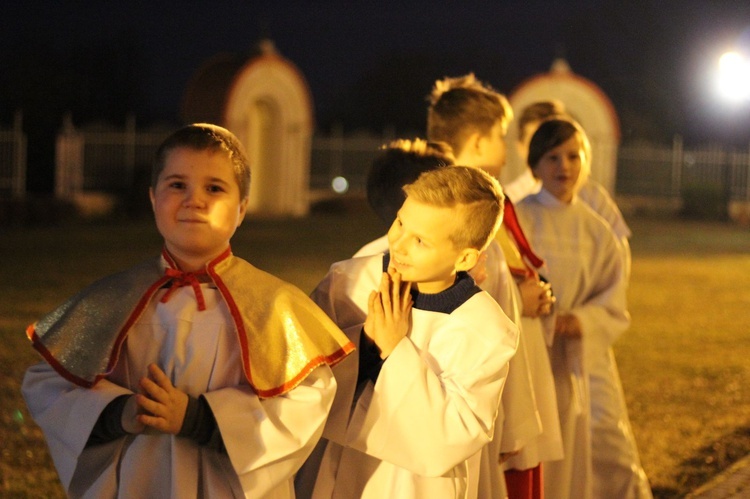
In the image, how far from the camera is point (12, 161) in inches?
1008

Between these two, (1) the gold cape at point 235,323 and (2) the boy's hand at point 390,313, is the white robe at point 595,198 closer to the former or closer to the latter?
(2) the boy's hand at point 390,313

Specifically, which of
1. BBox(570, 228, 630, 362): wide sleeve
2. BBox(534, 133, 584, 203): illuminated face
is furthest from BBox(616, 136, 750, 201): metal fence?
BBox(534, 133, 584, 203): illuminated face

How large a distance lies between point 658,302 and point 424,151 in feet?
36.6

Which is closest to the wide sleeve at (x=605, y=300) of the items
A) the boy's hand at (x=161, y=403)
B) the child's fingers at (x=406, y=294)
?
the child's fingers at (x=406, y=294)

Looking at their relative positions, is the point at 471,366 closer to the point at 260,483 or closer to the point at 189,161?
the point at 260,483

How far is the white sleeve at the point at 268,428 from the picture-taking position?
2982 millimetres

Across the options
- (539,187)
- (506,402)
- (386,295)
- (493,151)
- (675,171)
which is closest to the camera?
(386,295)

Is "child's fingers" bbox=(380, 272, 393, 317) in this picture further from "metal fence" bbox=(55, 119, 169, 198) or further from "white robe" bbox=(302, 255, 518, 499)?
"metal fence" bbox=(55, 119, 169, 198)

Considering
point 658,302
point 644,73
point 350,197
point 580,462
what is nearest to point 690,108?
point 644,73

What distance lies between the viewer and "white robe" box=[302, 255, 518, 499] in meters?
3.17

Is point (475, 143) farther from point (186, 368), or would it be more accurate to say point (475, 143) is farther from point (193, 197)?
→ point (186, 368)

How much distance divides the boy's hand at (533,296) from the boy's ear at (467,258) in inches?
46.6

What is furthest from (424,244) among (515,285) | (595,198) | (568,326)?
(595,198)

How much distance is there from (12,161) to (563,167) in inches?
878
